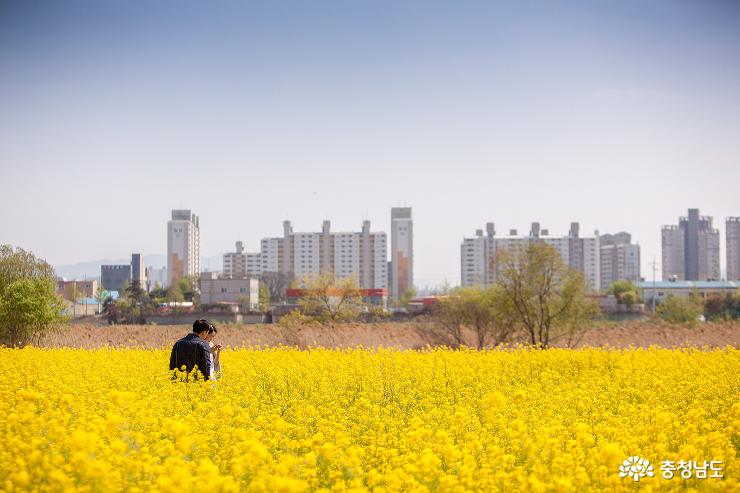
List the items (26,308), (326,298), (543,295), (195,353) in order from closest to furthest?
(195,353) < (26,308) < (543,295) < (326,298)

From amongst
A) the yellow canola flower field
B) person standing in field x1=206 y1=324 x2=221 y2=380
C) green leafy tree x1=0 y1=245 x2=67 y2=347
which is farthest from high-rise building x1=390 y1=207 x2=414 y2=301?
person standing in field x1=206 y1=324 x2=221 y2=380

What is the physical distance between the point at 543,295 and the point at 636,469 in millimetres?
21130

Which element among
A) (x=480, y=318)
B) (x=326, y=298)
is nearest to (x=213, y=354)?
(x=480, y=318)

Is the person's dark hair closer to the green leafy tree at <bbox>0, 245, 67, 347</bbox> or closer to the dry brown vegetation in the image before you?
the dry brown vegetation

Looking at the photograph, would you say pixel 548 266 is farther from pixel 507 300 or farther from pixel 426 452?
pixel 426 452

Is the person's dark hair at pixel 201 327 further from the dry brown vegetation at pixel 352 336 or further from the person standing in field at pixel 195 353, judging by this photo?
the dry brown vegetation at pixel 352 336

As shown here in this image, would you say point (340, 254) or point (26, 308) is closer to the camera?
point (26, 308)

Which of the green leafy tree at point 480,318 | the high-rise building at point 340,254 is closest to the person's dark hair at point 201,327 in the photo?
the green leafy tree at point 480,318

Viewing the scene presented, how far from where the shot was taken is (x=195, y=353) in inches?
406

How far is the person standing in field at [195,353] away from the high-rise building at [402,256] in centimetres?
17369

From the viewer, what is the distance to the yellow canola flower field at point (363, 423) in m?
5.56

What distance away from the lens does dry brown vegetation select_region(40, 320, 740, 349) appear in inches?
941

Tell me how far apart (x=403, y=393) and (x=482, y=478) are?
17.4 ft

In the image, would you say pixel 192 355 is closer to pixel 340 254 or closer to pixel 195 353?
pixel 195 353
